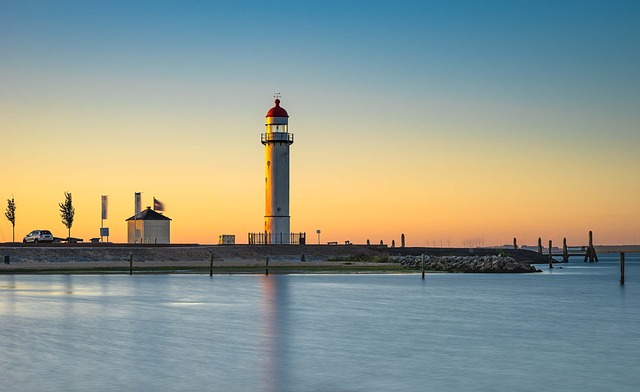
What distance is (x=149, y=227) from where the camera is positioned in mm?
101188

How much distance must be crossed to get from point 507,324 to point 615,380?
43.2ft

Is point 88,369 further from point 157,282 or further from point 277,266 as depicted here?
point 277,266

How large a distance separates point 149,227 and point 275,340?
75.4 metres

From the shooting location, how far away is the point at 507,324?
3356 centimetres

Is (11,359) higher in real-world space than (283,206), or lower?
lower

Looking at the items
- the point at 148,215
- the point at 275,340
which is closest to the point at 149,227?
the point at 148,215

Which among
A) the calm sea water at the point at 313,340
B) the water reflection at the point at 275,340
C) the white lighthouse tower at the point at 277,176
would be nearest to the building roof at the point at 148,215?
the white lighthouse tower at the point at 277,176

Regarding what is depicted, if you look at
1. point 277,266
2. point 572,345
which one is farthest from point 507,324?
point 277,266

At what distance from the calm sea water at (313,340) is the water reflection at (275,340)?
45 millimetres

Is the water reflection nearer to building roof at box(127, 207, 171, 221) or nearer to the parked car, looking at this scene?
the parked car

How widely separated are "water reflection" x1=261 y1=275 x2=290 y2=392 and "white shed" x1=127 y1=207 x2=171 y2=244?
51382mm

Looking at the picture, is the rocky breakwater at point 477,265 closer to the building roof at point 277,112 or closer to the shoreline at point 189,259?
the shoreline at point 189,259

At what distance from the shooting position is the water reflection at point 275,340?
20094 millimetres

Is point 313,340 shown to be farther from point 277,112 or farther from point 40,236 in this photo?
point 40,236
